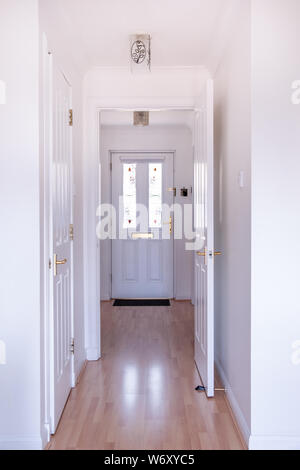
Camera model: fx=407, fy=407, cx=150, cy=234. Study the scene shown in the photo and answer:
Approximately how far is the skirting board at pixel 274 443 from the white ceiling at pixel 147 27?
2.43m

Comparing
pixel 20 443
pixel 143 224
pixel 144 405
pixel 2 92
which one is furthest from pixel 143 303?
pixel 2 92

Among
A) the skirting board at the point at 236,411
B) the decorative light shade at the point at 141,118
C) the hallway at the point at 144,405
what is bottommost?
the hallway at the point at 144,405

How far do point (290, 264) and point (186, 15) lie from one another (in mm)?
1698

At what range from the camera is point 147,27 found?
109 inches

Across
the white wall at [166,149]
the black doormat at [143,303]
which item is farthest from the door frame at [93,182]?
the white wall at [166,149]

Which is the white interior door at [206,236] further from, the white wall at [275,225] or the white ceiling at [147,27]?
the white wall at [275,225]

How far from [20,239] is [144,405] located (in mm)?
1424

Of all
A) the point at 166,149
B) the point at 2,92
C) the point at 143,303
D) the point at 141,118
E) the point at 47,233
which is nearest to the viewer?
the point at 2,92

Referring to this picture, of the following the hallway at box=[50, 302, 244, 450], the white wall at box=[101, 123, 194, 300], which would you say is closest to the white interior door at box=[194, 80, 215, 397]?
the hallway at box=[50, 302, 244, 450]

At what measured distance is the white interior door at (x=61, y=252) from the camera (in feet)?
7.82

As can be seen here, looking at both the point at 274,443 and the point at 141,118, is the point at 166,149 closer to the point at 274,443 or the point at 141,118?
the point at 141,118

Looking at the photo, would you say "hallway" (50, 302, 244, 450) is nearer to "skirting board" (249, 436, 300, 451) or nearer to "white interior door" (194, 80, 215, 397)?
"skirting board" (249, 436, 300, 451)

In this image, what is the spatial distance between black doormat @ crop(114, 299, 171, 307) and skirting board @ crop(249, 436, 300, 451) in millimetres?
3654

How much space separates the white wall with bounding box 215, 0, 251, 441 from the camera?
2219 millimetres
